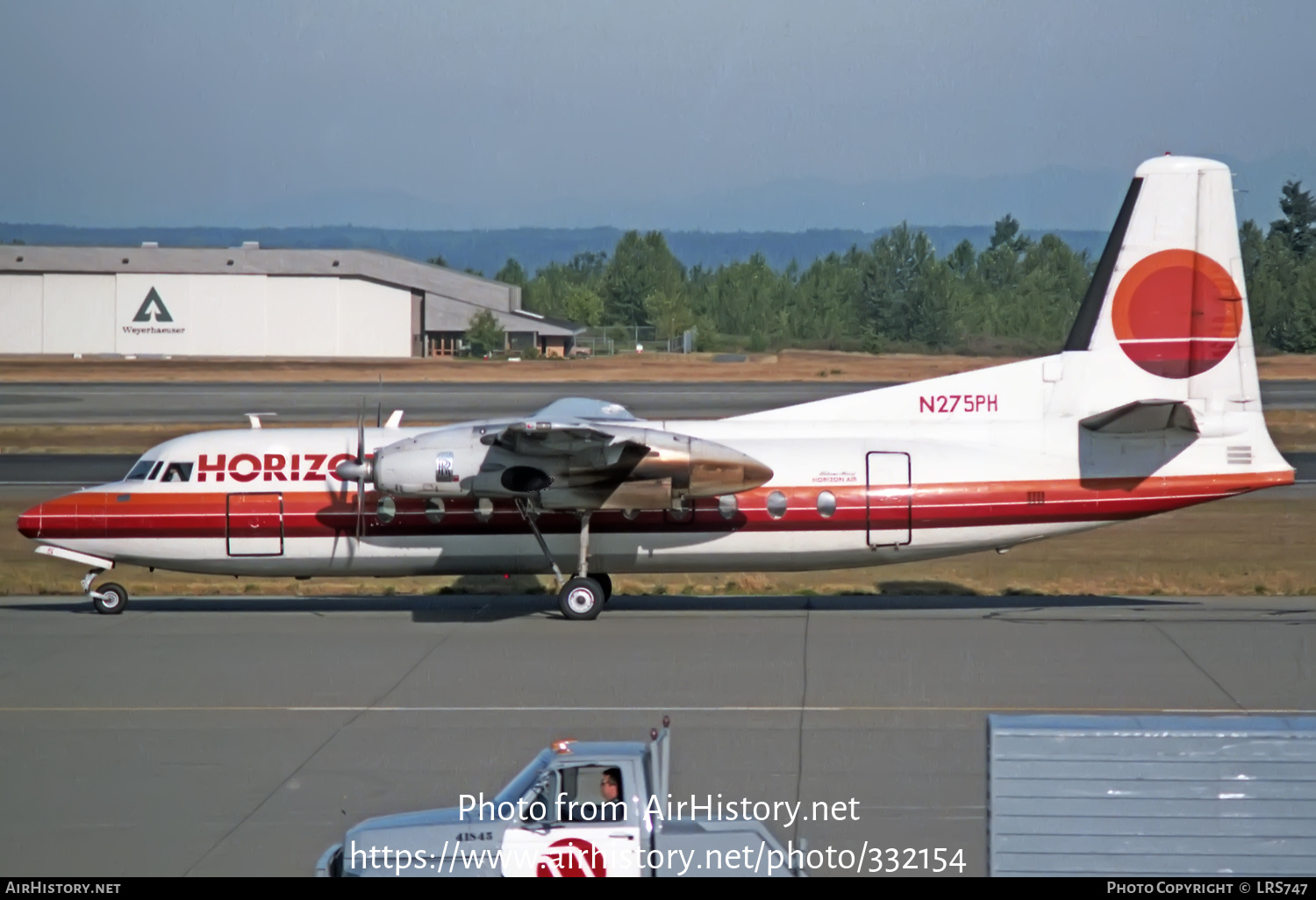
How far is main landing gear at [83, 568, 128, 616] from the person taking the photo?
20.3m

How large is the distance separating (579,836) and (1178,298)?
46.9 feet

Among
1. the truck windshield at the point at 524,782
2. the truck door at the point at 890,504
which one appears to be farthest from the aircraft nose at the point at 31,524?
the truck windshield at the point at 524,782

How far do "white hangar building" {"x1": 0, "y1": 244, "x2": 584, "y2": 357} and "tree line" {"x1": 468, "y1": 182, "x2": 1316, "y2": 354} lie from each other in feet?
80.4

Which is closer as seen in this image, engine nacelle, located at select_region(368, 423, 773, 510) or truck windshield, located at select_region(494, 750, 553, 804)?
truck windshield, located at select_region(494, 750, 553, 804)

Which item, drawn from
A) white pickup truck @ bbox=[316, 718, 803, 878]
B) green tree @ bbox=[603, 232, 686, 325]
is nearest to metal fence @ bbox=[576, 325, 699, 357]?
green tree @ bbox=[603, 232, 686, 325]

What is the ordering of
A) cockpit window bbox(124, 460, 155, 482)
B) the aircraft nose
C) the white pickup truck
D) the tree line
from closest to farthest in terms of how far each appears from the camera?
1. the white pickup truck
2. the aircraft nose
3. cockpit window bbox(124, 460, 155, 482)
4. the tree line

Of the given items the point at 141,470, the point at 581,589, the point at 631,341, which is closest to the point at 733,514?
the point at 581,589

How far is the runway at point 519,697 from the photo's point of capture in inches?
415

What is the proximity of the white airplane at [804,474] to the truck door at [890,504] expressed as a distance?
0.03m

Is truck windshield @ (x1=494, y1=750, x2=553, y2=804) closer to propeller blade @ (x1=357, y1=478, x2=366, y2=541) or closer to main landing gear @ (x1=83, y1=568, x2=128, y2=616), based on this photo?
propeller blade @ (x1=357, y1=478, x2=366, y2=541)

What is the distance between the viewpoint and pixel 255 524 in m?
19.6

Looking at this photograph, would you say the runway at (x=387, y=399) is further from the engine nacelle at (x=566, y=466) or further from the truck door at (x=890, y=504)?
the truck door at (x=890, y=504)

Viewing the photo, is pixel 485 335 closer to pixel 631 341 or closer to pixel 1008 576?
pixel 631 341
